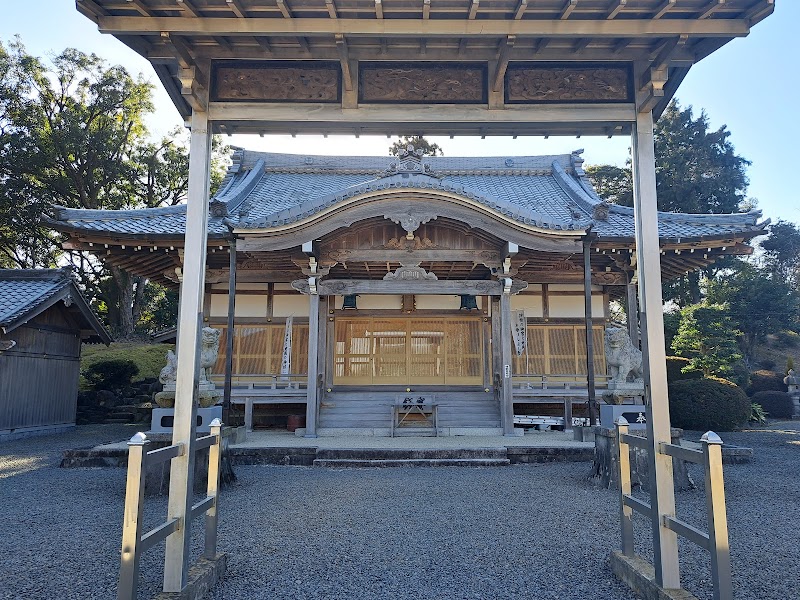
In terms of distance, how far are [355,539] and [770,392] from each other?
62.0 feet

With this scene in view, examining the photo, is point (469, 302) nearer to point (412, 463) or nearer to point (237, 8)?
point (412, 463)

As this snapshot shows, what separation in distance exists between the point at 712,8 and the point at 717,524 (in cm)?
305

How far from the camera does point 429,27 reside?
3.52 m

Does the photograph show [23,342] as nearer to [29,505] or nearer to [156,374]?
[156,374]

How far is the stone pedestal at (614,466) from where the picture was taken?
6.62m

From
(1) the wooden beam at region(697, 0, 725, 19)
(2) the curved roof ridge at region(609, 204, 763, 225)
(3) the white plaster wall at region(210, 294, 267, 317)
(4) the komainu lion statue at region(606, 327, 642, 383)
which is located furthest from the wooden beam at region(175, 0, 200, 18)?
(2) the curved roof ridge at region(609, 204, 763, 225)

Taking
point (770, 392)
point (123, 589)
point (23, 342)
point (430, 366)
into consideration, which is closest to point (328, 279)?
point (430, 366)

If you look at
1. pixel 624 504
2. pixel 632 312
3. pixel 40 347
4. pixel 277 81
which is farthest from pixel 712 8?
pixel 40 347

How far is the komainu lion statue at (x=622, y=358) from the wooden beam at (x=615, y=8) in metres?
6.82

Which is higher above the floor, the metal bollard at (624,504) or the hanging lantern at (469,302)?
the hanging lantern at (469,302)

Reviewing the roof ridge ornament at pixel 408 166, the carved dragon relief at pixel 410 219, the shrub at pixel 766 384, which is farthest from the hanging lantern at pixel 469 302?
the shrub at pixel 766 384

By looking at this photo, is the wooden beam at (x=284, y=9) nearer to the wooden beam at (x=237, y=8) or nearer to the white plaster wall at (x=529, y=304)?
the wooden beam at (x=237, y=8)

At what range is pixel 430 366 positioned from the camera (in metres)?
13.1

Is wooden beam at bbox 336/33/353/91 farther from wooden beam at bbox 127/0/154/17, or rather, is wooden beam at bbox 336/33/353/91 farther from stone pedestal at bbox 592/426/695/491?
stone pedestal at bbox 592/426/695/491
